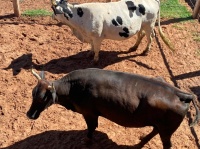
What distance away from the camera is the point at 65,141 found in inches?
249

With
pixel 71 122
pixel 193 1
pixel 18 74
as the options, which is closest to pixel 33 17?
pixel 18 74

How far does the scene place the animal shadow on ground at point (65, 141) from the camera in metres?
6.24

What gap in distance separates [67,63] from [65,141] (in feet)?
8.85

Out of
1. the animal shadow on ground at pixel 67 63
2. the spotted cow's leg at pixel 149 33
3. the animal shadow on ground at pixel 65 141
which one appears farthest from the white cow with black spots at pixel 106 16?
the animal shadow on ground at pixel 65 141

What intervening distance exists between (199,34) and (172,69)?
216 centimetres

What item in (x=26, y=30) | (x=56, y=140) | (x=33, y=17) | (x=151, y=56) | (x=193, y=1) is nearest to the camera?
(x=56, y=140)

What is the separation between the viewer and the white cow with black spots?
25.5ft

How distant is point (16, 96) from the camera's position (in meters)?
7.36

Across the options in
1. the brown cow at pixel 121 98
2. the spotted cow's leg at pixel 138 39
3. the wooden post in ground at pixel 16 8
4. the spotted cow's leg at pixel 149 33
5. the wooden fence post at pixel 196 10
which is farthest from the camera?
the wooden fence post at pixel 196 10

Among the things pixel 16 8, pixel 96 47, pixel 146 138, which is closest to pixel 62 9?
pixel 96 47

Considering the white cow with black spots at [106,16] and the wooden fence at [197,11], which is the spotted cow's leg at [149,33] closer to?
the white cow with black spots at [106,16]

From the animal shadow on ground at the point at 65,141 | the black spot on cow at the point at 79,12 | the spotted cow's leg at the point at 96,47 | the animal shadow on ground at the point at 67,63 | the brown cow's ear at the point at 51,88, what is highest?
the black spot on cow at the point at 79,12

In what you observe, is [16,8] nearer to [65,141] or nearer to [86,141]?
[65,141]

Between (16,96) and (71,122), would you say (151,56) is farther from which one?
(16,96)
